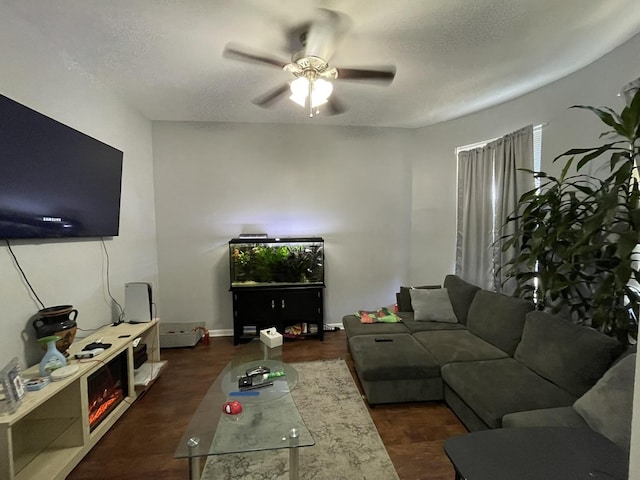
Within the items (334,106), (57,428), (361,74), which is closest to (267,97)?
(334,106)

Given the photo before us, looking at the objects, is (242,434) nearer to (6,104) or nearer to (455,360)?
(455,360)

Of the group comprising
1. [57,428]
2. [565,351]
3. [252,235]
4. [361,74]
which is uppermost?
[361,74]

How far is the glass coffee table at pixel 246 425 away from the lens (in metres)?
1.38

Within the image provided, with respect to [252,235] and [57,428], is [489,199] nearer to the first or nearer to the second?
[252,235]

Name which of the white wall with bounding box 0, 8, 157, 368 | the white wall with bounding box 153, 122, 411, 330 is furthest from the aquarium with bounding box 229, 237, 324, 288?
the white wall with bounding box 0, 8, 157, 368

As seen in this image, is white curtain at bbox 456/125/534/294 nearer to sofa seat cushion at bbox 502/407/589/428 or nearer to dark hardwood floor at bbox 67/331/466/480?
sofa seat cushion at bbox 502/407/589/428

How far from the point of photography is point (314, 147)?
3869mm

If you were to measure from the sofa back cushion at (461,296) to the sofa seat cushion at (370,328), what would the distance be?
0.62m

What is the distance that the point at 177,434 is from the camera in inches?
79.0

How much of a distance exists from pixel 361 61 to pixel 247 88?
3.61ft

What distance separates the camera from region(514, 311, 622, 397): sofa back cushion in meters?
1.67

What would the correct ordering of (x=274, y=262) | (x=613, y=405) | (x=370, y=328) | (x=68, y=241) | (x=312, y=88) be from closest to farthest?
(x=613, y=405) < (x=312, y=88) < (x=68, y=241) < (x=370, y=328) < (x=274, y=262)

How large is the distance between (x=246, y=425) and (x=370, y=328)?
1656 millimetres

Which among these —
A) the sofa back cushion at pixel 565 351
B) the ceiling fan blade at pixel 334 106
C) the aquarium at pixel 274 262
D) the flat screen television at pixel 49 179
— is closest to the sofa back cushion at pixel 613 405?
the sofa back cushion at pixel 565 351
